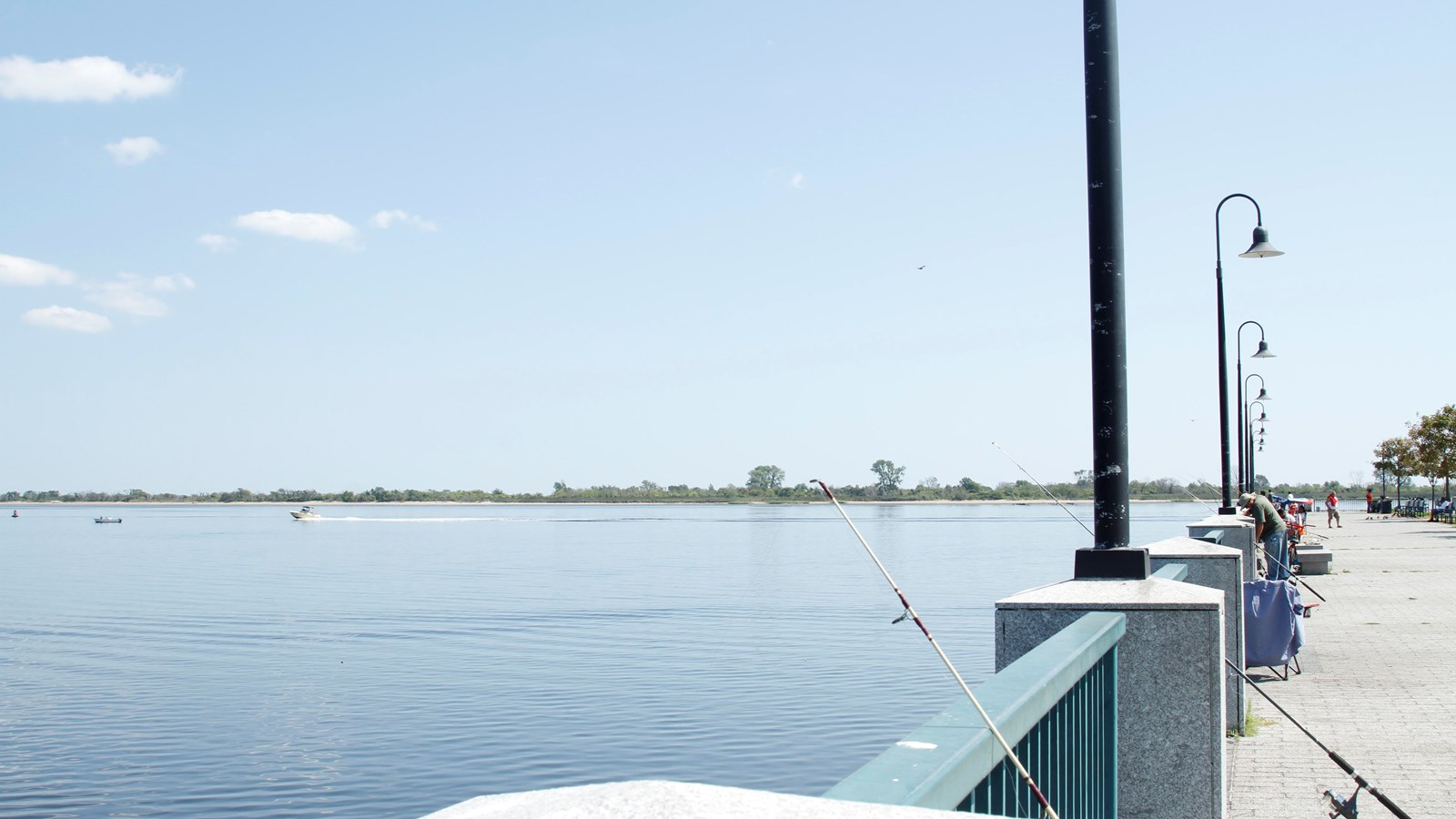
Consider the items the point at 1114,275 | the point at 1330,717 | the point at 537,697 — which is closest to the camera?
the point at 1114,275

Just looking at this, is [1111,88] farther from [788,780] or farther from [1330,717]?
[788,780]

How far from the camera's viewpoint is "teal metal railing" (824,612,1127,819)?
2.15 metres

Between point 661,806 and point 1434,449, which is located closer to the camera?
point 661,806

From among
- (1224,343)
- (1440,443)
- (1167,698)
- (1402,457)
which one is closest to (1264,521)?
(1224,343)

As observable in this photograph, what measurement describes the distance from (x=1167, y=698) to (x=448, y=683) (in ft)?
65.3

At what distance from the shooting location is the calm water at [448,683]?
1627 cm

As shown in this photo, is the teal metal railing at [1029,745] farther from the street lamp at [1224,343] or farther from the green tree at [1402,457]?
the green tree at [1402,457]

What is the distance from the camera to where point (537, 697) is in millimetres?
21750

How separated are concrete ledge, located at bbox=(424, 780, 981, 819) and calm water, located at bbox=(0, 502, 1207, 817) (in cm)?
1213

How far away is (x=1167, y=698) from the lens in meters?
5.06

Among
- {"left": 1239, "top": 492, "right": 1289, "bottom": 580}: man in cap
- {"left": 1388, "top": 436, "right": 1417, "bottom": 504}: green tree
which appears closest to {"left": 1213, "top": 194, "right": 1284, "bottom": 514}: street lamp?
{"left": 1239, "top": 492, "right": 1289, "bottom": 580}: man in cap

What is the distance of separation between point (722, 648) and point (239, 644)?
10.8m

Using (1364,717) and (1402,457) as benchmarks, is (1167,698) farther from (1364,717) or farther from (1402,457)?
(1402,457)

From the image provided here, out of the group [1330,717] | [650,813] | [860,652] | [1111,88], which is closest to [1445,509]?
[860,652]
